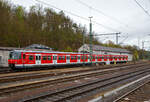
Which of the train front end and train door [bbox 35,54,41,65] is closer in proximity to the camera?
the train front end

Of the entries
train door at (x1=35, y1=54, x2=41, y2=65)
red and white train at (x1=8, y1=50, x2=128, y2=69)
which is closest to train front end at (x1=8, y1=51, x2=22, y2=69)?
red and white train at (x1=8, y1=50, x2=128, y2=69)

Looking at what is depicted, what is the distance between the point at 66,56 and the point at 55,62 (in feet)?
9.16

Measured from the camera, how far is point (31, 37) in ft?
122

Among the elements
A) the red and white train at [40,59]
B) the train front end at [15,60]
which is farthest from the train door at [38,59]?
the train front end at [15,60]

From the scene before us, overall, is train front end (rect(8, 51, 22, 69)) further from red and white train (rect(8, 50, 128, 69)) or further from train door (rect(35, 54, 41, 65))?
train door (rect(35, 54, 41, 65))

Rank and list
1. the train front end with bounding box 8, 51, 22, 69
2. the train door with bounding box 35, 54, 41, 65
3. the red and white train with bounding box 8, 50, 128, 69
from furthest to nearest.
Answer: the train door with bounding box 35, 54, 41, 65, the red and white train with bounding box 8, 50, 128, 69, the train front end with bounding box 8, 51, 22, 69

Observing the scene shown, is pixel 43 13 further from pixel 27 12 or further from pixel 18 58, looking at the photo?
pixel 18 58

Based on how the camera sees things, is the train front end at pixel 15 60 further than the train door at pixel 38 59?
No

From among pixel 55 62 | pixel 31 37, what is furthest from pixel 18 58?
pixel 31 37

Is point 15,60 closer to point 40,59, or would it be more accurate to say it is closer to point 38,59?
point 38,59

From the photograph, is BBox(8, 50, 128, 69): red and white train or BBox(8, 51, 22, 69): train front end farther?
BBox(8, 50, 128, 69): red and white train

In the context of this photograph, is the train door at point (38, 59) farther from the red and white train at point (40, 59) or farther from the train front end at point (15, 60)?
the train front end at point (15, 60)

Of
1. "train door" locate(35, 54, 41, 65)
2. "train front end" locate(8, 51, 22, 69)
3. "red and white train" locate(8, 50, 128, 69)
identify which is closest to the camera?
"train front end" locate(8, 51, 22, 69)

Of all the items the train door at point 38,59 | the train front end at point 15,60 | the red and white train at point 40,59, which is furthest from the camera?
the train door at point 38,59
